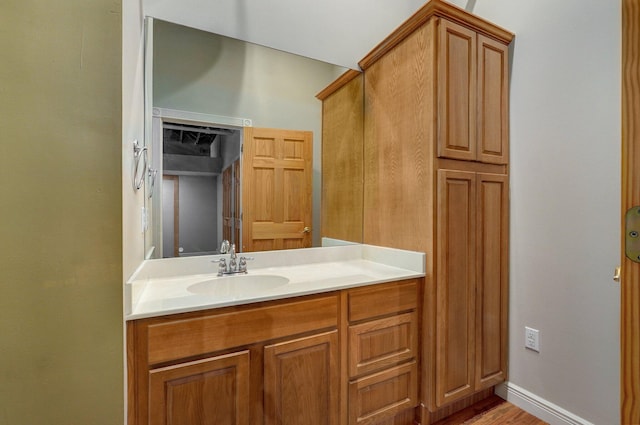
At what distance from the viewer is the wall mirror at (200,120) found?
5.07 feet

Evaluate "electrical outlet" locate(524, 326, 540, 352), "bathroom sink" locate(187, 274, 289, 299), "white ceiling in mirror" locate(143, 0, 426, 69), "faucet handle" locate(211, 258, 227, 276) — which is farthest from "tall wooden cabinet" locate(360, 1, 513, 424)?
"faucet handle" locate(211, 258, 227, 276)

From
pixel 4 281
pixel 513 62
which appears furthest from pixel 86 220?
pixel 513 62

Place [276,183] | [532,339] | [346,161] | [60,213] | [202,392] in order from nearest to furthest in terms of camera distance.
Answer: [60,213], [202,392], [532,339], [276,183], [346,161]

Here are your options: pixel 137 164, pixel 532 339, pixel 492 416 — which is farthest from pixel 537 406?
pixel 137 164

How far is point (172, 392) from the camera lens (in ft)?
3.50

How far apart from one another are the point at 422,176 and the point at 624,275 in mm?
Result: 1133

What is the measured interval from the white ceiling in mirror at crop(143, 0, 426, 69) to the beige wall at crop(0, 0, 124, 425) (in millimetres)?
811

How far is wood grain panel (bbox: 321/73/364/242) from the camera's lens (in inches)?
81.5

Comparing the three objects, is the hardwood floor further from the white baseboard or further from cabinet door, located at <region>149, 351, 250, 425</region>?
cabinet door, located at <region>149, 351, 250, 425</region>

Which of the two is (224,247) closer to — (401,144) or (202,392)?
(202,392)

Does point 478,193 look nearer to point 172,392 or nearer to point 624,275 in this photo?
point 624,275

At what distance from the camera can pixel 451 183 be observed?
1.61 m

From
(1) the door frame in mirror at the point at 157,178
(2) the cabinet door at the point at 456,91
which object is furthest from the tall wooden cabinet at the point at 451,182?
(1) the door frame in mirror at the point at 157,178

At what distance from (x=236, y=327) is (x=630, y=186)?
3.85ft
